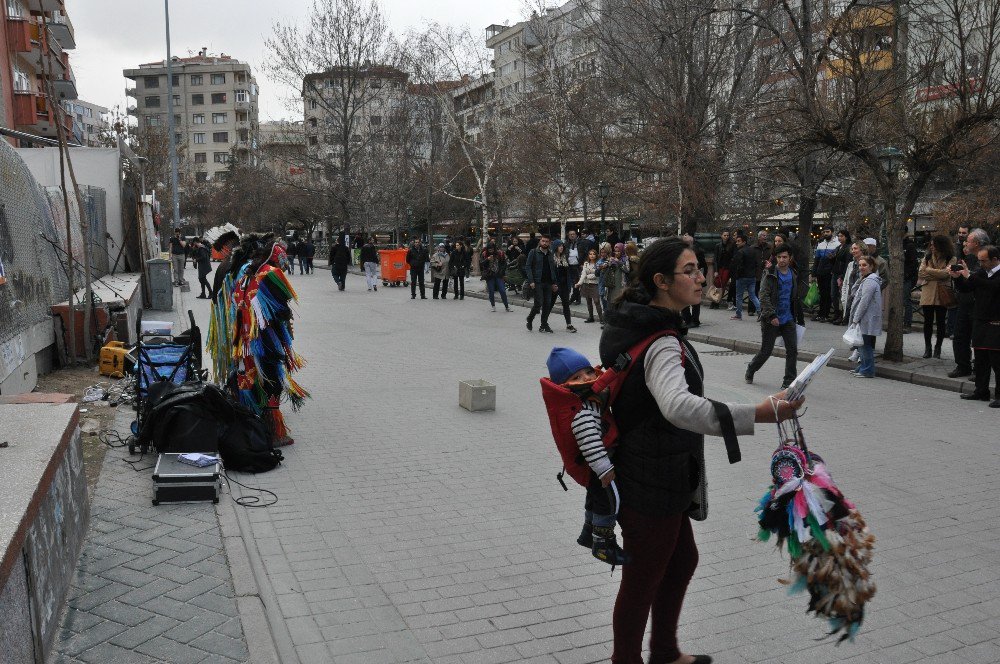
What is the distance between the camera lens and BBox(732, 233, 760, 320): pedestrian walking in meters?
17.1

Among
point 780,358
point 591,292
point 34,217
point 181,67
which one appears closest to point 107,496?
point 34,217

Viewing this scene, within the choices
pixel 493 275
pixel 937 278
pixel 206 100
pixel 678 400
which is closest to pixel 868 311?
pixel 937 278

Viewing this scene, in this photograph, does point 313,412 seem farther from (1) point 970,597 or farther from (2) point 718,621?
(1) point 970,597

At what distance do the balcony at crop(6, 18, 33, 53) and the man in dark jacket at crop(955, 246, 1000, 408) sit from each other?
1426 inches

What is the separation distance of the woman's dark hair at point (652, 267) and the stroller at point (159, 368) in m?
4.70

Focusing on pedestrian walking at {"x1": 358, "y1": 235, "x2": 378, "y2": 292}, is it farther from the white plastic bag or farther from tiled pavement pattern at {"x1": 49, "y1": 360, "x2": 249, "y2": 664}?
tiled pavement pattern at {"x1": 49, "y1": 360, "x2": 249, "y2": 664}

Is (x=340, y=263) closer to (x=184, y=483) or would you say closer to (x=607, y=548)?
(x=184, y=483)

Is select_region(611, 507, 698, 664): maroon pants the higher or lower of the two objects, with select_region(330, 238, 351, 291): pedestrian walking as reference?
lower

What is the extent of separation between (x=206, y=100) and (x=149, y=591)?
121 metres

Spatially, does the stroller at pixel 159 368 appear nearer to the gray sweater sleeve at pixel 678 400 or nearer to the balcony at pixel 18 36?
the gray sweater sleeve at pixel 678 400

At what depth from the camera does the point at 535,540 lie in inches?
204

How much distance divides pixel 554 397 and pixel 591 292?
48.3 feet

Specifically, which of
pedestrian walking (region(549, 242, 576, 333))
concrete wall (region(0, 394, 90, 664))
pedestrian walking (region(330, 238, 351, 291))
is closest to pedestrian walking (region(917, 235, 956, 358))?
pedestrian walking (region(549, 242, 576, 333))

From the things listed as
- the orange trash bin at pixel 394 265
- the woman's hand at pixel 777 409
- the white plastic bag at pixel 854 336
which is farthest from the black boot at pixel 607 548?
the orange trash bin at pixel 394 265
